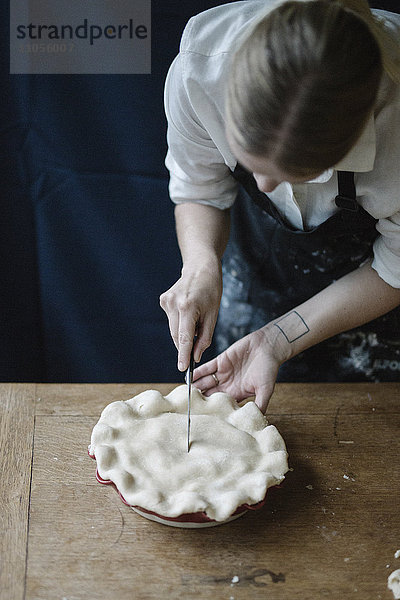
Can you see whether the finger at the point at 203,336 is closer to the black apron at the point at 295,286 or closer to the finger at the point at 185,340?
the finger at the point at 185,340

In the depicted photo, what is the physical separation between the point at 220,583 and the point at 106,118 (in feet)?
3.91

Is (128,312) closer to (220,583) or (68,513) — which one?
(68,513)

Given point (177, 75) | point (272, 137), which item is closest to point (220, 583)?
point (272, 137)

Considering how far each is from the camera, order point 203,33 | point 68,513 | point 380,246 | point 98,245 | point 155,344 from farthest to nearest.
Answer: point 155,344
point 98,245
point 380,246
point 203,33
point 68,513

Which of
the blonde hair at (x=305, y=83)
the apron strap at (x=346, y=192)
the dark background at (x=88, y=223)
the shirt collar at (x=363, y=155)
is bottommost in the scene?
the dark background at (x=88, y=223)

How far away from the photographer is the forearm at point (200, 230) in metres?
1.30

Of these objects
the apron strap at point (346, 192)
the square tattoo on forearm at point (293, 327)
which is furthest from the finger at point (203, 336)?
the apron strap at point (346, 192)

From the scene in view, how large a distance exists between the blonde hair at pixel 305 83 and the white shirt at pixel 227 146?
0.54ft

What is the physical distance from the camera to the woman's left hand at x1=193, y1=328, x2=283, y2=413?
49.6 inches

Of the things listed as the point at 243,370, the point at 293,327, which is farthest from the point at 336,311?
the point at 243,370

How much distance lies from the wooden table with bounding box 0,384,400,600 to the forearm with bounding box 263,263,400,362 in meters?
0.15

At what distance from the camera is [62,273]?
1861 mm

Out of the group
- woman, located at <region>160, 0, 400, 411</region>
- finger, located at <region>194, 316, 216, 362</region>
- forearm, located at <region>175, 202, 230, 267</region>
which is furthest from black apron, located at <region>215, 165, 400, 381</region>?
finger, located at <region>194, 316, 216, 362</region>

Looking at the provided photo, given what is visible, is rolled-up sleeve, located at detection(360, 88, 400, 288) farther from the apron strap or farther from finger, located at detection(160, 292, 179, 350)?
finger, located at detection(160, 292, 179, 350)
